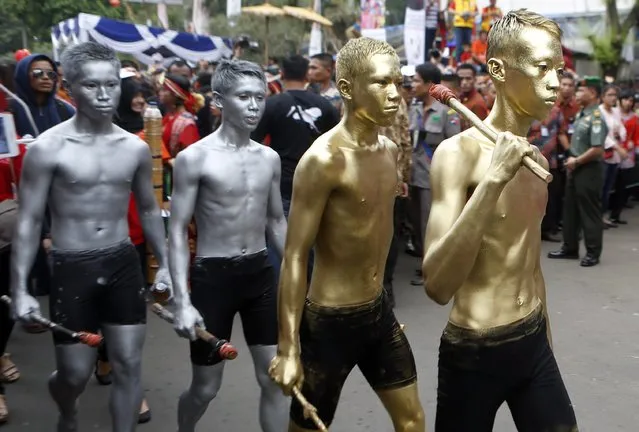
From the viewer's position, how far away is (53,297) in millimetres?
3605

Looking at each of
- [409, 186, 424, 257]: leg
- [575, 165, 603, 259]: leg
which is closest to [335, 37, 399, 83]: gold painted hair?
[409, 186, 424, 257]: leg

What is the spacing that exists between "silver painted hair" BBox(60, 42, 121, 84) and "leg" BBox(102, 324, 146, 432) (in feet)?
3.64

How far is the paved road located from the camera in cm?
455

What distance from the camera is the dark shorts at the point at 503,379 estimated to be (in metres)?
2.50

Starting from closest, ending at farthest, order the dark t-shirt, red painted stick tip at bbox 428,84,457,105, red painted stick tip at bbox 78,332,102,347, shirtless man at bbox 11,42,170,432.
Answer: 1. red painted stick tip at bbox 428,84,457,105
2. red painted stick tip at bbox 78,332,102,347
3. shirtless man at bbox 11,42,170,432
4. the dark t-shirt

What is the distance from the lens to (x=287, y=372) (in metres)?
2.83

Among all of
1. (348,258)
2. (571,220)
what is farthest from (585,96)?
(348,258)

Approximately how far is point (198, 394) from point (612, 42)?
1735 centimetres

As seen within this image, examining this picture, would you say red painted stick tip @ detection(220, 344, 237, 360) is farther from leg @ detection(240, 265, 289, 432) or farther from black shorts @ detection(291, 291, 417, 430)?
leg @ detection(240, 265, 289, 432)

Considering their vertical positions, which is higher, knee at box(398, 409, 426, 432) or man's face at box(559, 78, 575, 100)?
man's face at box(559, 78, 575, 100)

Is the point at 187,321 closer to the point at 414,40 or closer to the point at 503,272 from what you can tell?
the point at 503,272

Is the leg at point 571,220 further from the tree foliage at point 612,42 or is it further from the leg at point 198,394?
the tree foliage at point 612,42

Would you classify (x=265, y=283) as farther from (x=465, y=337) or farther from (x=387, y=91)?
(x=465, y=337)

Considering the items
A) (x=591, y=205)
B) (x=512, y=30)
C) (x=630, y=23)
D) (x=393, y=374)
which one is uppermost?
(x=512, y=30)
